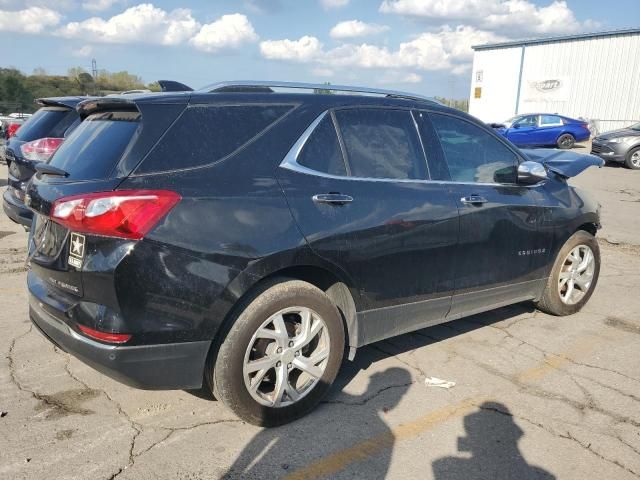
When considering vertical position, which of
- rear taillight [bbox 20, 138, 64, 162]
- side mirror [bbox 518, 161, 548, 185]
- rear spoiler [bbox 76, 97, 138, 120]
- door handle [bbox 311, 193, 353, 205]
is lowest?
rear taillight [bbox 20, 138, 64, 162]

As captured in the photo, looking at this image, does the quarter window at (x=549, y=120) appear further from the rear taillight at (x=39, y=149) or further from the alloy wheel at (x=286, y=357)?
the alloy wheel at (x=286, y=357)

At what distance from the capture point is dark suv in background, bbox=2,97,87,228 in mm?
5902

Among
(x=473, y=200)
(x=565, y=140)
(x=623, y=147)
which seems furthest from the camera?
(x=565, y=140)

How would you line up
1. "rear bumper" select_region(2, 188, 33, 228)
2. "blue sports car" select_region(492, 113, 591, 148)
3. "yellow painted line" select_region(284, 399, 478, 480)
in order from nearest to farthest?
"yellow painted line" select_region(284, 399, 478, 480)
"rear bumper" select_region(2, 188, 33, 228)
"blue sports car" select_region(492, 113, 591, 148)

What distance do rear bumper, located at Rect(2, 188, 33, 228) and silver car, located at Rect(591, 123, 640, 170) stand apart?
58.3 feet

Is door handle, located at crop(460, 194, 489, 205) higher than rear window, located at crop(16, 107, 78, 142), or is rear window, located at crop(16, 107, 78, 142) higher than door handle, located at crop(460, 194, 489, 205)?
rear window, located at crop(16, 107, 78, 142)

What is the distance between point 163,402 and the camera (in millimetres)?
3346

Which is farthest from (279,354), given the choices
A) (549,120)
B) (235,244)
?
(549,120)

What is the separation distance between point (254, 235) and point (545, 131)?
80.0ft

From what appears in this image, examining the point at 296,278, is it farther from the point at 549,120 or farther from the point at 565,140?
the point at 565,140

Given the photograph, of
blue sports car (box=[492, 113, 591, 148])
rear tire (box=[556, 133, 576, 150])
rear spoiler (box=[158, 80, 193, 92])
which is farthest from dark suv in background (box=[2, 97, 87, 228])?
rear tire (box=[556, 133, 576, 150])

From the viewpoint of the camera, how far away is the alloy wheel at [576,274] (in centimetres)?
494

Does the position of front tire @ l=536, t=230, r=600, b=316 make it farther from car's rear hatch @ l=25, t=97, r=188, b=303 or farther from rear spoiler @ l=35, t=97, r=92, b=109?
rear spoiler @ l=35, t=97, r=92, b=109

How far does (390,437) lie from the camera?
3086 millimetres
